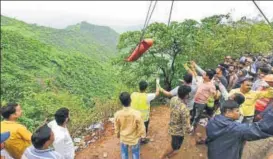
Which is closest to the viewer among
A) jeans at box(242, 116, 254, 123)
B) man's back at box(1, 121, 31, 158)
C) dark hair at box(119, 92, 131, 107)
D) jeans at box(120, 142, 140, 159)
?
man's back at box(1, 121, 31, 158)

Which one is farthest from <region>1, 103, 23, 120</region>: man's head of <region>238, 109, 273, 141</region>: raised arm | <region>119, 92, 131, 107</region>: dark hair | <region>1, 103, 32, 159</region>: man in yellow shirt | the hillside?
the hillside

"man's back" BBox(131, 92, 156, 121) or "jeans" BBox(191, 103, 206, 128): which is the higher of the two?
"man's back" BBox(131, 92, 156, 121)

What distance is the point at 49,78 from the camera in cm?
2422

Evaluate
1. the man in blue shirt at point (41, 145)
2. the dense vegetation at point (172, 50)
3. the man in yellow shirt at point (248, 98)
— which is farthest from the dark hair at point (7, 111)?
the dense vegetation at point (172, 50)

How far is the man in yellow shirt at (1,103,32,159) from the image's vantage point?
3.84 meters

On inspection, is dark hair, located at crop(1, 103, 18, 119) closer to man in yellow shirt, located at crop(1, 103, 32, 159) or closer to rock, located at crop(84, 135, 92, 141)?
man in yellow shirt, located at crop(1, 103, 32, 159)

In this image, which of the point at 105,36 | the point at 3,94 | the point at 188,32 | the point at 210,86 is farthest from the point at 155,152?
the point at 105,36

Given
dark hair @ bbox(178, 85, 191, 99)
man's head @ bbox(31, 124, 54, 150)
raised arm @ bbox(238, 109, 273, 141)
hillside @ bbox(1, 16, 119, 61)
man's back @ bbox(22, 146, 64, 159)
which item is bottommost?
man's back @ bbox(22, 146, 64, 159)

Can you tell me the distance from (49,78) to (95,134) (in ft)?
56.0

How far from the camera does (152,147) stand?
269 inches

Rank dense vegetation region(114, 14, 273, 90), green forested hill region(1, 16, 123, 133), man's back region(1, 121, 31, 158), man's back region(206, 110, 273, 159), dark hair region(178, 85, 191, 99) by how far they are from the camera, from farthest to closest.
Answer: green forested hill region(1, 16, 123, 133), dense vegetation region(114, 14, 273, 90), dark hair region(178, 85, 191, 99), man's back region(1, 121, 31, 158), man's back region(206, 110, 273, 159)

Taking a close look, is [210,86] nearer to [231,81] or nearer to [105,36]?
[231,81]

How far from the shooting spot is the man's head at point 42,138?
3.32 metres

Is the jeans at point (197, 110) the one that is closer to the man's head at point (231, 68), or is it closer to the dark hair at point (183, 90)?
the dark hair at point (183, 90)
